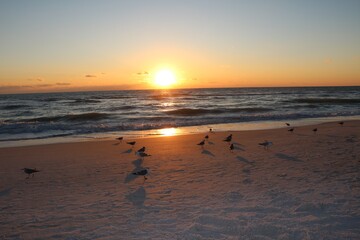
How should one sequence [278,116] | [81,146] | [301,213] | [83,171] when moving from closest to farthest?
[301,213]
[83,171]
[81,146]
[278,116]

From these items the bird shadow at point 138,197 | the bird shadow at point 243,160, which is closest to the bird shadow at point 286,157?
the bird shadow at point 243,160

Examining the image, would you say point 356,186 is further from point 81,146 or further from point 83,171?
point 81,146

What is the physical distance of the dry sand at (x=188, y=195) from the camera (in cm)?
527

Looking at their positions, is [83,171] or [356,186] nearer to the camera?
[356,186]

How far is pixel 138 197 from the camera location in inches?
269

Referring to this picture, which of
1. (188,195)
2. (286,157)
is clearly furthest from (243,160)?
(188,195)

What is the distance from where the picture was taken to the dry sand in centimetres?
527

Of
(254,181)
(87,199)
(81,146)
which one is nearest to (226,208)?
(254,181)

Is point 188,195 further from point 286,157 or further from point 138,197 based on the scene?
point 286,157

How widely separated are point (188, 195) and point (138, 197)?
1107 millimetres

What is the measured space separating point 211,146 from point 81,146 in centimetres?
566

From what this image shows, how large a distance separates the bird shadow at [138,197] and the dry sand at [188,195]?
0.08 ft

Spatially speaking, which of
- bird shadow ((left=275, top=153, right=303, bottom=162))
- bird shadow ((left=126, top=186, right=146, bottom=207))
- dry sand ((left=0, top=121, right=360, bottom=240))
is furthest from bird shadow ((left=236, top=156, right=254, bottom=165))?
bird shadow ((left=126, top=186, right=146, bottom=207))

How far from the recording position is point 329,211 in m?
5.75
